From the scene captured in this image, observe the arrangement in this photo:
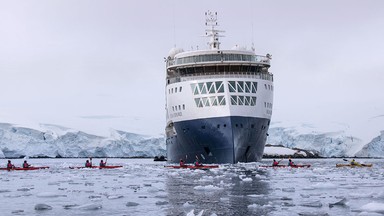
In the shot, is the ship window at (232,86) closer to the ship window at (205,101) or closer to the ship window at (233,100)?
the ship window at (233,100)

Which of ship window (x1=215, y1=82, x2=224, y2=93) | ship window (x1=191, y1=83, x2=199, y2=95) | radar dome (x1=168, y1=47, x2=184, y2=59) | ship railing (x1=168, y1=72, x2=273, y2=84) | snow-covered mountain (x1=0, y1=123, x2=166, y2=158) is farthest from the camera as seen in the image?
snow-covered mountain (x1=0, y1=123, x2=166, y2=158)

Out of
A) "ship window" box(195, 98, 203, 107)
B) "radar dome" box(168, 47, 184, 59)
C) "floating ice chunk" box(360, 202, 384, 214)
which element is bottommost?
"floating ice chunk" box(360, 202, 384, 214)

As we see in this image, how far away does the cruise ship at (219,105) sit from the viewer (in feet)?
126

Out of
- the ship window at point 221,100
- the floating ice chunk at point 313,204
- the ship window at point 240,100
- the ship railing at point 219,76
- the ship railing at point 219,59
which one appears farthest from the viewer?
the ship railing at point 219,59

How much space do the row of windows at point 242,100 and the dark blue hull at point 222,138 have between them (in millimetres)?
1342

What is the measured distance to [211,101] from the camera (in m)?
40.0

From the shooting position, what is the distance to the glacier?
9225 centimetres

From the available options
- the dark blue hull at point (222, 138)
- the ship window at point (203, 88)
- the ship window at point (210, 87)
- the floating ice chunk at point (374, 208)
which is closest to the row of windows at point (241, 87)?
the ship window at point (210, 87)

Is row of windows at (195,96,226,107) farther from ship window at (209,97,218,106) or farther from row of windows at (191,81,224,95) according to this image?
row of windows at (191,81,224,95)

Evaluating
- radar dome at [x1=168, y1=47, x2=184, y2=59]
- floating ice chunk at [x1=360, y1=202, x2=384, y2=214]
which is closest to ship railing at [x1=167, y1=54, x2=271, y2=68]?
radar dome at [x1=168, y1=47, x2=184, y2=59]

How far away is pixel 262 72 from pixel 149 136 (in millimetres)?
58666

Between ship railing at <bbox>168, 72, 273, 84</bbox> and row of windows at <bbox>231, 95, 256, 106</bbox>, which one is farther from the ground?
ship railing at <bbox>168, 72, 273, 84</bbox>

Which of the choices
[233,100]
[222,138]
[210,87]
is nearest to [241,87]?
[233,100]

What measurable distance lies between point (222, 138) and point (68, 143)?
209 feet
